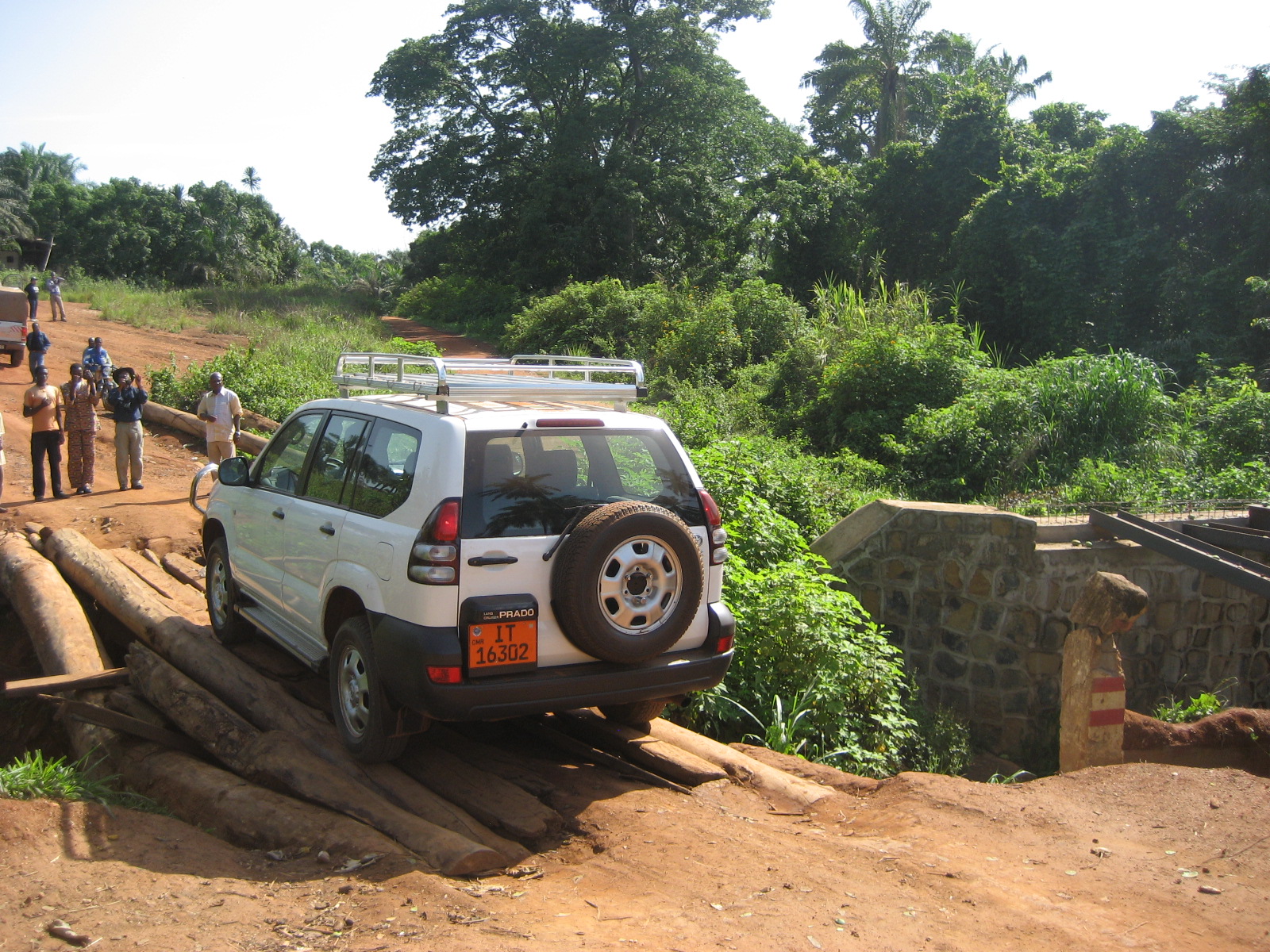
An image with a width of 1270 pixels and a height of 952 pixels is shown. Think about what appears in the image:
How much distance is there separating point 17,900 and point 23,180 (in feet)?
212

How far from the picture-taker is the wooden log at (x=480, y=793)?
420 centimetres

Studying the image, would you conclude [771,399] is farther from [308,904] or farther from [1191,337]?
[308,904]

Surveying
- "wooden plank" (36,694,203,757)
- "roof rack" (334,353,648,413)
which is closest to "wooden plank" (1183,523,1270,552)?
"roof rack" (334,353,648,413)

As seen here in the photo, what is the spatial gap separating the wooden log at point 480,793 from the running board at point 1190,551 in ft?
17.2

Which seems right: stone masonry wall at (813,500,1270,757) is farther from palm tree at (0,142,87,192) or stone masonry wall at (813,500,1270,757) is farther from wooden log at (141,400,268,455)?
palm tree at (0,142,87,192)

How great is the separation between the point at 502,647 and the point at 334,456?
1662 mm

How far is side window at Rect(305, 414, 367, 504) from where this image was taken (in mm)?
5047

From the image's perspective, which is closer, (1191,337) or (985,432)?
(985,432)

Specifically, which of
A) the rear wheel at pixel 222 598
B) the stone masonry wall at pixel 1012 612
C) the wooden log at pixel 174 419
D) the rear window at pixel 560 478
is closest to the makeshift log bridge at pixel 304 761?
the rear wheel at pixel 222 598

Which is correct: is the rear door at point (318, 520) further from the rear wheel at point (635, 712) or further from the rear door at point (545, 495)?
→ the rear wheel at point (635, 712)

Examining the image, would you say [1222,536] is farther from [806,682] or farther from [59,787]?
[59,787]

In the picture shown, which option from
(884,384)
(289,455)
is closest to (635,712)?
(289,455)

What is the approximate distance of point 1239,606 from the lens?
920 cm

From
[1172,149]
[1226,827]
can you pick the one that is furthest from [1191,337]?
[1226,827]
